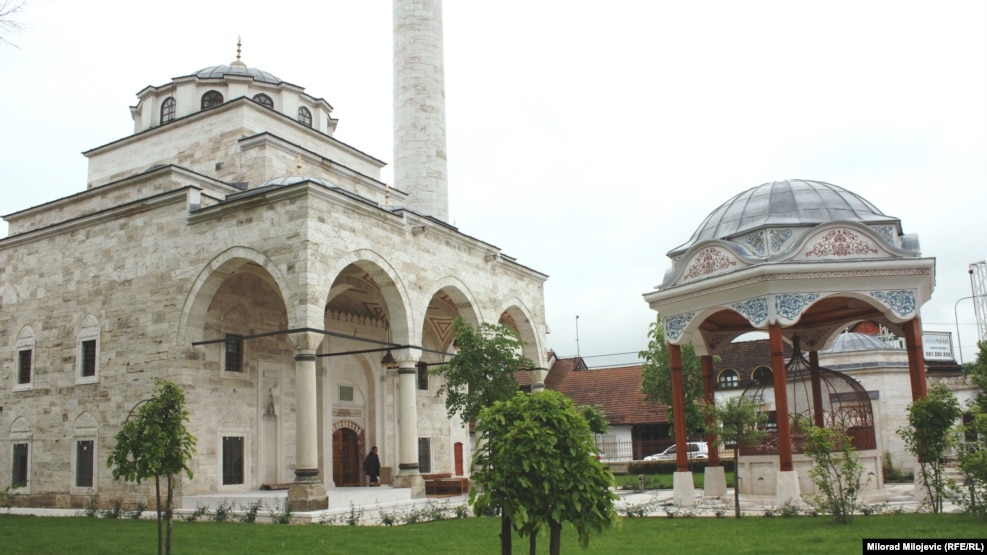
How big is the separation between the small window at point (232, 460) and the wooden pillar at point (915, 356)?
12.2 m

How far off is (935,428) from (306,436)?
9.33 m

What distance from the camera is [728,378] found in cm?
2988

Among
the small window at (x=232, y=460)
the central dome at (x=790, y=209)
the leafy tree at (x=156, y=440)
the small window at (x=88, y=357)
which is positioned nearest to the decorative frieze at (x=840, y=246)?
the central dome at (x=790, y=209)

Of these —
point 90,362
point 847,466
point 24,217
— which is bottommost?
point 847,466

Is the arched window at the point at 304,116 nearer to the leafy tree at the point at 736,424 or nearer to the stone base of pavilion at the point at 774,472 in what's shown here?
the stone base of pavilion at the point at 774,472

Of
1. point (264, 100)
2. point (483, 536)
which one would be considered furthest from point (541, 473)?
point (264, 100)

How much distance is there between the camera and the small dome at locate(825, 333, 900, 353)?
21.8m

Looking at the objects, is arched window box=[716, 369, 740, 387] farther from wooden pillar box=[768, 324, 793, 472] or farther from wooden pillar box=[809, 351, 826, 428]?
wooden pillar box=[768, 324, 793, 472]

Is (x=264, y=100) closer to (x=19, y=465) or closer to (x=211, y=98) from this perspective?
(x=211, y=98)

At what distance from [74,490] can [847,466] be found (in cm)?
1438

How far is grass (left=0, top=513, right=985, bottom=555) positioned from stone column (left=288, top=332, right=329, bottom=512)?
4.41ft

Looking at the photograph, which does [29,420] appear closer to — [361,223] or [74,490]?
[74,490]

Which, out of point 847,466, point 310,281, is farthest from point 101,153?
point 847,466

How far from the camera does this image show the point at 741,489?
13258 mm
